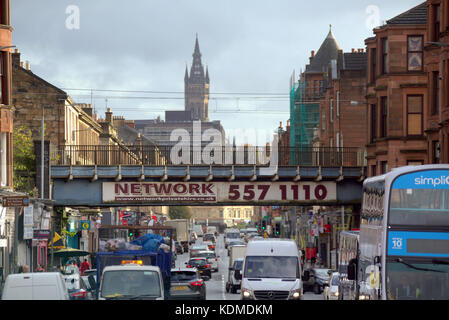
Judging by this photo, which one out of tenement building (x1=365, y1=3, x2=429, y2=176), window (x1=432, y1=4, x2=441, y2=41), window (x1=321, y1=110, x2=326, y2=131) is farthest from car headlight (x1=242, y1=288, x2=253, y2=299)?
window (x1=321, y1=110, x2=326, y2=131)

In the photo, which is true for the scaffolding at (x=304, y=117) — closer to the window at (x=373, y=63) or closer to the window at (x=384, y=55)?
the window at (x=373, y=63)

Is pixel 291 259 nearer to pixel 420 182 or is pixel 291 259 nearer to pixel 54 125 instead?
pixel 420 182

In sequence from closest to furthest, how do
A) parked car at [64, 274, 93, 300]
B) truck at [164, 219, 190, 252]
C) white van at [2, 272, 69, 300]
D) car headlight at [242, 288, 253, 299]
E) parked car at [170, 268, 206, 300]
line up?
1. white van at [2, 272, 69, 300]
2. parked car at [64, 274, 93, 300]
3. car headlight at [242, 288, 253, 299]
4. parked car at [170, 268, 206, 300]
5. truck at [164, 219, 190, 252]

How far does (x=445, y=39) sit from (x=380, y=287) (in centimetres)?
2147

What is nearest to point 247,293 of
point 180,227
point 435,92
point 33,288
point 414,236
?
point 33,288

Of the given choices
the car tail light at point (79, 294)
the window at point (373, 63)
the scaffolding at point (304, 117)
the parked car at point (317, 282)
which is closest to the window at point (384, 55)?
the window at point (373, 63)

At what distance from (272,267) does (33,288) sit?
12.2 metres

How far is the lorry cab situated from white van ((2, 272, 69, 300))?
2.95 metres

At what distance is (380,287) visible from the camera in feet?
66.2

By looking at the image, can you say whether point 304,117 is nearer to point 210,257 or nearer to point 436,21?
point 210,257

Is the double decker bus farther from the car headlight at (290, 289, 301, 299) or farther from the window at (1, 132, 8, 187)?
the window at (1, 132, 8, 187)

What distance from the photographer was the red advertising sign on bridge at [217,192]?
5788 cm

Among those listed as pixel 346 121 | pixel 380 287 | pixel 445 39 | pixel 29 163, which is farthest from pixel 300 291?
pixel 346 121

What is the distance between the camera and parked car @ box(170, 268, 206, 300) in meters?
33.8
